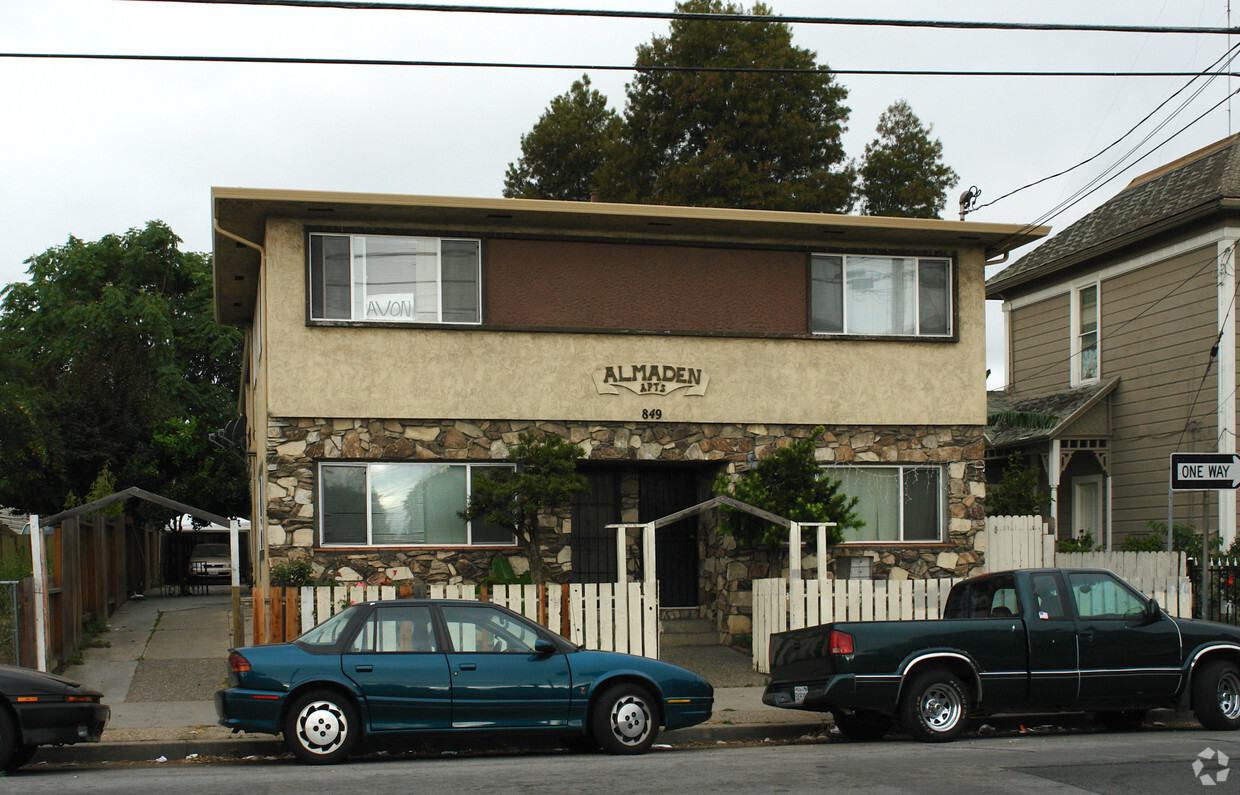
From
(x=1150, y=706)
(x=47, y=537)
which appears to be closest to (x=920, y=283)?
(x=1150, y=706)

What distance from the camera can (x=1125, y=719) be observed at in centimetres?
1239

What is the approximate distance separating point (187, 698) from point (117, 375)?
23.0 meters

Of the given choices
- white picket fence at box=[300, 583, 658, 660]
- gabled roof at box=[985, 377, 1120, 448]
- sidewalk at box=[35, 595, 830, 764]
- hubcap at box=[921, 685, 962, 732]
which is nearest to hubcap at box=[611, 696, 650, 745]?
sidewalk at box=[35, 595, 830, 764]

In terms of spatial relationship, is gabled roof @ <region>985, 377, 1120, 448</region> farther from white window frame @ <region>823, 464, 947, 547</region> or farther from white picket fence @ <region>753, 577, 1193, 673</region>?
white picket fence @ <region>753, 577, 1193, 673</region>

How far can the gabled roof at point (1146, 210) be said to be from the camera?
21.1 metres

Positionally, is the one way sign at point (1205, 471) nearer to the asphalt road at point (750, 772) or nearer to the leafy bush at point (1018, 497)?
the asphalt road at point (750, 772)

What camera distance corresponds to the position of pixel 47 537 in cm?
1545

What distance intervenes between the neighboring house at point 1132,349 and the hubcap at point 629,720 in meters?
12.8

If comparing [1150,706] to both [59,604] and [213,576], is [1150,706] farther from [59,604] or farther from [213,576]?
[213,576]

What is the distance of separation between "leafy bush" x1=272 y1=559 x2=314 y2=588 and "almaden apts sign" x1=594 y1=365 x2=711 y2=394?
4450 mm

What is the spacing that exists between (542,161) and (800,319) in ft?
85.9

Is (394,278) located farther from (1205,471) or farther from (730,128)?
(730,128)

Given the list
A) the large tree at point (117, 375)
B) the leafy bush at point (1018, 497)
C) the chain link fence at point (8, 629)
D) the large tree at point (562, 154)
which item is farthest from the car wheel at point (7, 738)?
the large tree at point (562, 154)

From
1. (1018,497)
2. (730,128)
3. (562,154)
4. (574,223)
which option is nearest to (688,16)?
(574,223)
